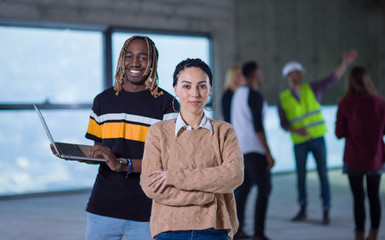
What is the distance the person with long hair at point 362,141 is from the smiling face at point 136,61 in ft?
7.08

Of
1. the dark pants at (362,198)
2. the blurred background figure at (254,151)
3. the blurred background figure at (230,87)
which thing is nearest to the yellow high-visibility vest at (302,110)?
the blurred background figure at (230,87)

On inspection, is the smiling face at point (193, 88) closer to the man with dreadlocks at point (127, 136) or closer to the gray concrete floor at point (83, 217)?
the man with dreadlocks at point (127, 136)

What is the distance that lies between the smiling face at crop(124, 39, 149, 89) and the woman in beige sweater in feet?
0.98

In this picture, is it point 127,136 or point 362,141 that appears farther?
point 362,141

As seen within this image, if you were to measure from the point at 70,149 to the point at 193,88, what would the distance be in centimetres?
48

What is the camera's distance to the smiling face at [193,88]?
145cm

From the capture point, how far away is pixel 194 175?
54.4 inches

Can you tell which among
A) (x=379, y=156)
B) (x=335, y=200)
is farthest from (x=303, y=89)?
(x=335, y=200)

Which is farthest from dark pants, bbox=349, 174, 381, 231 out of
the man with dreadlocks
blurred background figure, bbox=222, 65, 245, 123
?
the man with dreadlocks

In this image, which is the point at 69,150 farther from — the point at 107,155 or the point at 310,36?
the point at 310,36

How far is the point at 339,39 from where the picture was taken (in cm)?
815

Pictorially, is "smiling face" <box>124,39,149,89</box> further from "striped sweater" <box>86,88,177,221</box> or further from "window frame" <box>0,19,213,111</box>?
"window frame" <box>0,19,213,111</box>

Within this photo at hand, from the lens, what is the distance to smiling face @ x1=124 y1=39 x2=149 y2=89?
1.76m

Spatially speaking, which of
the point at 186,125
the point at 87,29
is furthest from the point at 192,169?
the point at 87,29
